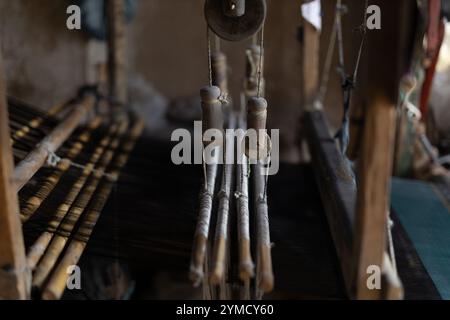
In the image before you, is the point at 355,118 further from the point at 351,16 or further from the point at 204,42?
the point at 204,42

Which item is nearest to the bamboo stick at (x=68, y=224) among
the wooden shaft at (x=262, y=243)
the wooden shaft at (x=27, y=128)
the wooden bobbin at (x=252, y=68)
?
the wooden shaft at (x=27, y=128)

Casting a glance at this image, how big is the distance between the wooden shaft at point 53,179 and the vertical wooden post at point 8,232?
0.48 m

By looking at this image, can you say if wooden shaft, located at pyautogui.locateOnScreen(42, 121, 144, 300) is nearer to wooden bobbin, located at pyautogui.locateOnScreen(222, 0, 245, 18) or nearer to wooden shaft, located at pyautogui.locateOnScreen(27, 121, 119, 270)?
wooden shaft, located at pyautogui.locateOnScreen(27, 121, 119, 270)

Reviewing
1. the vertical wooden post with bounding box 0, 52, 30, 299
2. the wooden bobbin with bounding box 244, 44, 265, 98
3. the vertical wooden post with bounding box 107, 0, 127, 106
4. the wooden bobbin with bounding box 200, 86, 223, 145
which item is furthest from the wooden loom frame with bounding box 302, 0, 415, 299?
the vertical wooden post with bounding box 107, 0, 127, 106

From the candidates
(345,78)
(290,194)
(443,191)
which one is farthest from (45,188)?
(443,191)

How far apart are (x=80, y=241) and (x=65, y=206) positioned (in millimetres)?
294

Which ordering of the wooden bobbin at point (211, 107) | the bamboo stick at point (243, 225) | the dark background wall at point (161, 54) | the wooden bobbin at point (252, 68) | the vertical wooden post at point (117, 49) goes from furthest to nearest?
the dark background wall at point (161, 54) < the vertical wooden post at point (117, 49) < the wooden bobbin at point (252, 68) < the wooden bobbin at point (211, 107) < the bamboo stick at point (243, 225)

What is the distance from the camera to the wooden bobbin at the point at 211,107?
200 cm

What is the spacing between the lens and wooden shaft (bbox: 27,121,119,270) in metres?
1.91

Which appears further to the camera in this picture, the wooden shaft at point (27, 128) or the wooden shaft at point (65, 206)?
the wooden shaft at point (27, 128)

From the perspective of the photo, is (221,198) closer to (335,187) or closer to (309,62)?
(335,187)

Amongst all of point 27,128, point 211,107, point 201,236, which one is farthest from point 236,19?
point 27,128

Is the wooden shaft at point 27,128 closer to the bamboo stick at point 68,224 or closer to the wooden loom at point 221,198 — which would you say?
the wooden loom at point 221,198
